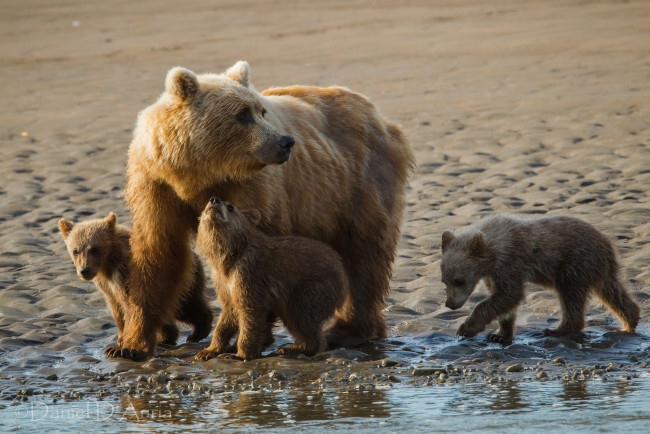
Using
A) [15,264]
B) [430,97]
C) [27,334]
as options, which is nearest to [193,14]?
[430,97]

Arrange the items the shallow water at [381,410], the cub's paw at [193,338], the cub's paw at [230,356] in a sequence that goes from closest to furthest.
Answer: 1. the shallow water at [381,410]
2. the cub's paw at [230,356]
3. the cub's paw at [193,338]

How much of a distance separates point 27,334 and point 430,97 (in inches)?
393

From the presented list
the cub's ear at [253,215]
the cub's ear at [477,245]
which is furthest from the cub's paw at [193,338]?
the cub's ear at [477,245]

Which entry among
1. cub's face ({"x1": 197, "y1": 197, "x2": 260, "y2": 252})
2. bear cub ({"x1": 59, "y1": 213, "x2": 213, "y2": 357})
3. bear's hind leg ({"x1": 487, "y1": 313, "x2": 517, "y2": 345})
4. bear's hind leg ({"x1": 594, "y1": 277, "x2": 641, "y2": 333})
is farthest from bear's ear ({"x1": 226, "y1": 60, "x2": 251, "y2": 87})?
bear's hind leg ({"x1": 594, "y1": 277, "x2": 641, "y2": 333})

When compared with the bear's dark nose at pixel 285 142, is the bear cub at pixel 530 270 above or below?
below

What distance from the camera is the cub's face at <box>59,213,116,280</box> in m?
7.47

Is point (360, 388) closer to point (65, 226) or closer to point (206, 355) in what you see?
point (206, 355)

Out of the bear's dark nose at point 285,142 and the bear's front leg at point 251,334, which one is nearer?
the bear's dark nose at point 285,142

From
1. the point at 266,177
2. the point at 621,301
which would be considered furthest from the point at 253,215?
the point at 621,301

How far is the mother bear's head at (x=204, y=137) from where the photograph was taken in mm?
6543

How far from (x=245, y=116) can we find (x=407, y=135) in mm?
7900

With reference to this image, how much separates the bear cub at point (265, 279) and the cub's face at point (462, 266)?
83 centimetres

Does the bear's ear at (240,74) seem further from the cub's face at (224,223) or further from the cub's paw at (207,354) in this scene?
the cub's paw at (207,354)

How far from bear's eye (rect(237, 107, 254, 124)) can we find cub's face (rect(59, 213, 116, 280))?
5.26ft
